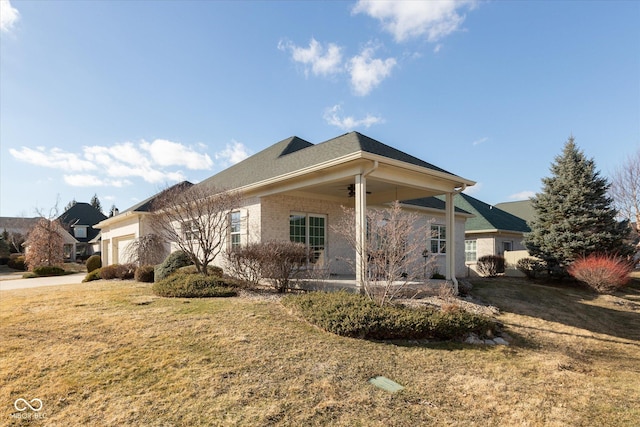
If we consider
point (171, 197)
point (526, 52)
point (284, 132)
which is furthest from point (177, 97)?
point (526, 52)

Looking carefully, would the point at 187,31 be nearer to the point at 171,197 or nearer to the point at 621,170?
the point at 171,197

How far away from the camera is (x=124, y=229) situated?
63.7 feet

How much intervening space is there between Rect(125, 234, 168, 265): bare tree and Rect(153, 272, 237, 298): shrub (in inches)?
277

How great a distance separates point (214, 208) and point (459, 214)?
44.2 feet

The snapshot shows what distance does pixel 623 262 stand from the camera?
620 inches

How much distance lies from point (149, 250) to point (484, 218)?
65.1 ft

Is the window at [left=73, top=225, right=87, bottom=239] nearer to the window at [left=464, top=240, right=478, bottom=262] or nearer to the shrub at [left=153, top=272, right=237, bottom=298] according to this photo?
the shrub at [left=153, top=272, right=237, bottom=298]

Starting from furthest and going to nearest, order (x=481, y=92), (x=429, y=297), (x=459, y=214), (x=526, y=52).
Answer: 1. (x=459, y=214)
2. (x=481, y=92)
3. (x=526, y=52)
4. (x=429, y=297)

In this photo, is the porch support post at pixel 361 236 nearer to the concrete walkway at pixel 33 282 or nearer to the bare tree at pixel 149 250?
the bare tree at pixel 149 250

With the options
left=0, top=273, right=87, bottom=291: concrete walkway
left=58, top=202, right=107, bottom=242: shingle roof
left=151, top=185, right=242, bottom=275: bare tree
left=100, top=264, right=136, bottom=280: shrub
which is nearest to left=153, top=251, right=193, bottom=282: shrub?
left=151, top=185, right=242, bottom=275: bare tree

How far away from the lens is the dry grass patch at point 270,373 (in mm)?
3729

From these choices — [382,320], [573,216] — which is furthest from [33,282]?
[573,216]

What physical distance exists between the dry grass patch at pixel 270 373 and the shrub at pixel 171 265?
4.27m

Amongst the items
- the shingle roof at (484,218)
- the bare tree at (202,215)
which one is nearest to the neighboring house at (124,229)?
the bare tree at (202,215)
